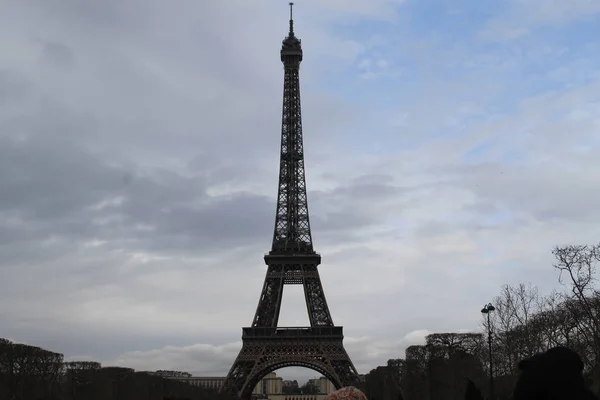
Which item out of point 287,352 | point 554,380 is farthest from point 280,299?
point 554,380

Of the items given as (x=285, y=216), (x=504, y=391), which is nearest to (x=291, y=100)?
(x=285, y=216)

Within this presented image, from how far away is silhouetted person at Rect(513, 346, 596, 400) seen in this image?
5.25 meters

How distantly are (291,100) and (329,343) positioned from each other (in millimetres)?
31044

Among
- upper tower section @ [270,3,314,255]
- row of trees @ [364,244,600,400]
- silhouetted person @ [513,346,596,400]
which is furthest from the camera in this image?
upper tower section @ [270,3,314,255]

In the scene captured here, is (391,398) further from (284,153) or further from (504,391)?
(284,153)

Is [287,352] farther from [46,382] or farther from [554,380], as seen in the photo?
[554,380]

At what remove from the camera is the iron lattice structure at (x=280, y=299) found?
78.8 metres

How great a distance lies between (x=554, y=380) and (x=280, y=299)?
78.1 metres

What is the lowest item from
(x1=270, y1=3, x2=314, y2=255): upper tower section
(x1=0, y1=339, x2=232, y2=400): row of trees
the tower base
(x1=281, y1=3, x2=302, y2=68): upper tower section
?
(x1=0, y1=339, x2=232, y2=400): row of trees

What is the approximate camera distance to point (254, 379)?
260 feet

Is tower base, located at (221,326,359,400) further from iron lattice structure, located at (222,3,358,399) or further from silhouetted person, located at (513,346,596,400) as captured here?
silhouetted person, located at (513,346,596,400)

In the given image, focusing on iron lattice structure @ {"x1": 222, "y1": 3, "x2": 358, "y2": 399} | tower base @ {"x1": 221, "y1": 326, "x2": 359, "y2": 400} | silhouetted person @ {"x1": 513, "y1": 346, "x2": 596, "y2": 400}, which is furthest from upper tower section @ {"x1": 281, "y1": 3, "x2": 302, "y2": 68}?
silhouetted person @ {"x1": 513, "y1": 346, "x2": 596, "y2": 400}

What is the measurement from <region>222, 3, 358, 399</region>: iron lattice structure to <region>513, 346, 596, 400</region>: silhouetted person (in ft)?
233

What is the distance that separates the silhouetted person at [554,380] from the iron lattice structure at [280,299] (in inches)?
2797
